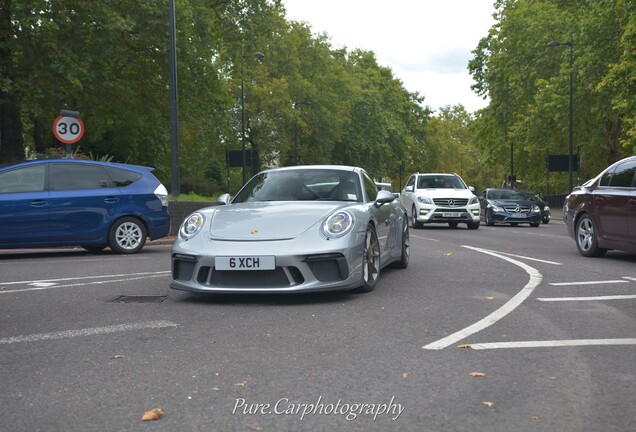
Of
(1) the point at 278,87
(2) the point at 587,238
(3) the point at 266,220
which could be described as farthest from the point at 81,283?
(1) the point at 278,87

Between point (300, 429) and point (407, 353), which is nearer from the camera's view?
point (300, 429)

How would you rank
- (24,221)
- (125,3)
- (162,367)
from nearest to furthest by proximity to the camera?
(162,367) → (24,221) → (125,3)

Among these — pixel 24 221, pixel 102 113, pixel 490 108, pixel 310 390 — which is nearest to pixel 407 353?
pixel 310 390

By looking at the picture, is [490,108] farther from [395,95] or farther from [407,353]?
[407,353]

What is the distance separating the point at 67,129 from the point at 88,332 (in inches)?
457

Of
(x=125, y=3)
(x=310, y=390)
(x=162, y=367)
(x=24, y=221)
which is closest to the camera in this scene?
(x=310, y=390)

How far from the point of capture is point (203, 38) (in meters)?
27.0

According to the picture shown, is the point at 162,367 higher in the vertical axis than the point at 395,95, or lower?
lower

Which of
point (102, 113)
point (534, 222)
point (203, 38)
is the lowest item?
point (534, 222)

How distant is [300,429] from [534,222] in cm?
2675

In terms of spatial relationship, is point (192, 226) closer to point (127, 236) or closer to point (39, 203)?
point (39, 203)

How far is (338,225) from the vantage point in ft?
25.1

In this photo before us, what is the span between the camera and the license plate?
7.17m

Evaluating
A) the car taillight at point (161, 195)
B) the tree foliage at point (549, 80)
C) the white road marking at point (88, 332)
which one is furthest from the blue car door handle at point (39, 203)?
the tree foliage at point (549, 80)
